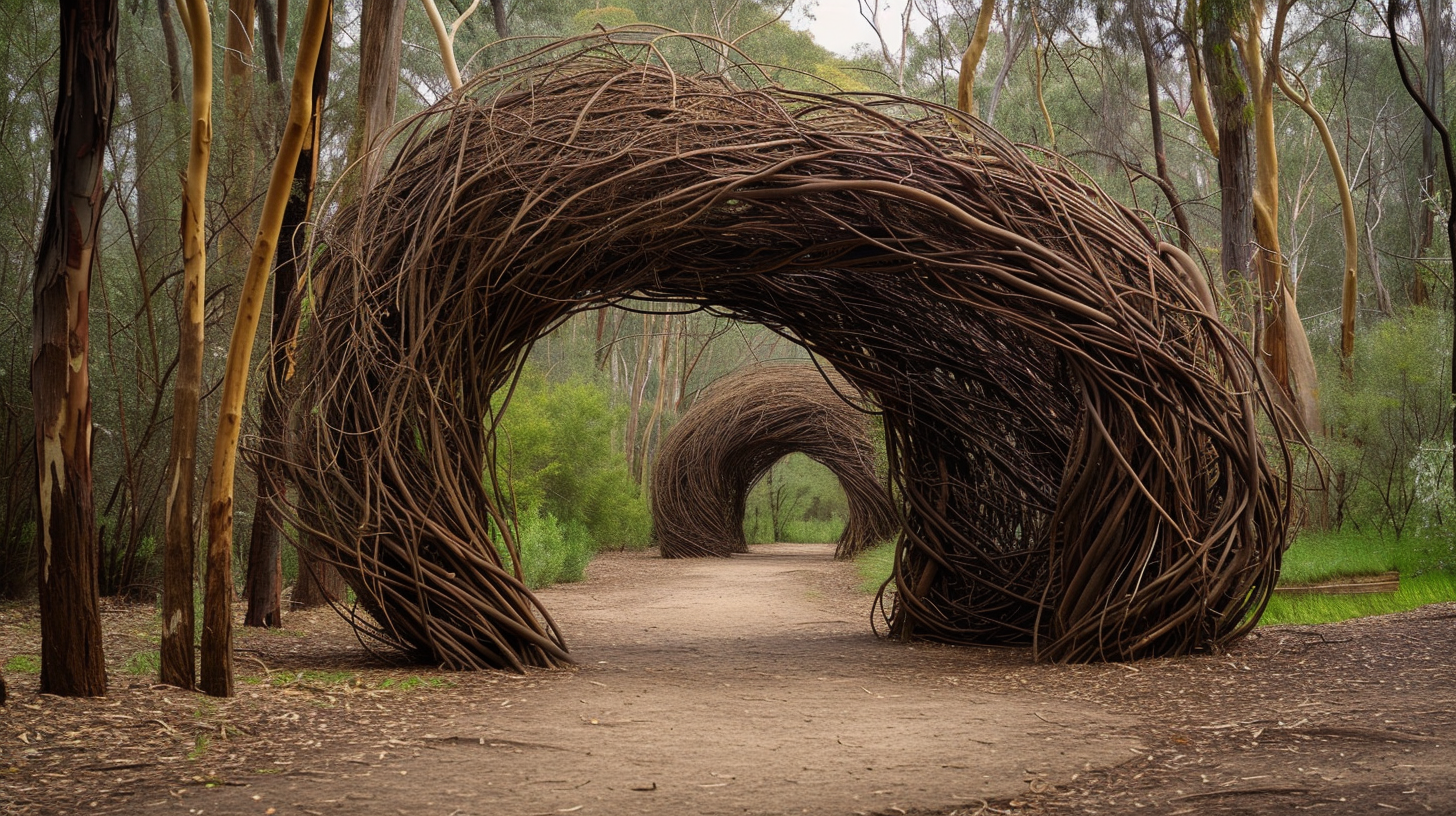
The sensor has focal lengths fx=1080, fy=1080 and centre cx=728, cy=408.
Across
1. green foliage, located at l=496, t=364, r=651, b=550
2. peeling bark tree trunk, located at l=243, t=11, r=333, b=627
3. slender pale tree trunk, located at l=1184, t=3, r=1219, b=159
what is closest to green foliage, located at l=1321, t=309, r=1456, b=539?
slender pale tree trunk, located at l=1184, t=3, r=1219, b=159

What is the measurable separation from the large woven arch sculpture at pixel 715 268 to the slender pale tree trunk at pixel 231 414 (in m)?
0.79

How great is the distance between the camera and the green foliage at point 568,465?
13.2 meters

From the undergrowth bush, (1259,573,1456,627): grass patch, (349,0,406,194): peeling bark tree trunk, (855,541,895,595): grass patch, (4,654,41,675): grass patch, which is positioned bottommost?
(855,541,895,595): grass patch

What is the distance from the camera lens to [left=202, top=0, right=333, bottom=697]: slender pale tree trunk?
3596 mm

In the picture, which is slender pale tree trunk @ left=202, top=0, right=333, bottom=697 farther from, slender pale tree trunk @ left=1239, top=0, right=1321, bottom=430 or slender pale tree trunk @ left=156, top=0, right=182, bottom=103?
slender pale tree trunk @ left=1239, top=0, right=1321, bottom=430

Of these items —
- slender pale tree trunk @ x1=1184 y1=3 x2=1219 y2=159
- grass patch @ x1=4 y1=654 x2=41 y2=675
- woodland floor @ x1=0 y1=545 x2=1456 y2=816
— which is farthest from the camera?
slender pale tree trunk @ x1=1184 y1=3 x2=1219 y2=159

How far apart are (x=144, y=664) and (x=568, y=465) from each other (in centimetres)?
1054

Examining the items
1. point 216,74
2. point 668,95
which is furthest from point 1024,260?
point 216,74

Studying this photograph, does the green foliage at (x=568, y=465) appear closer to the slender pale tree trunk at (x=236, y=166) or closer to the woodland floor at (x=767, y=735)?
the slender pale tree trunk at (x=236, y=166)

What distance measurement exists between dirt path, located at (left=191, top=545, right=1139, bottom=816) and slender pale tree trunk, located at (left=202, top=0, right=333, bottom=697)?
827 millimetres

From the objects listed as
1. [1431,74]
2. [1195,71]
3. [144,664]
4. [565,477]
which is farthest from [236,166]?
[1431,74]

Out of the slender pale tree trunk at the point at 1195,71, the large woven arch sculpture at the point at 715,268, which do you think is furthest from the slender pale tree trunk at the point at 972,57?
the large woven arch sculpture at the point at 715,268

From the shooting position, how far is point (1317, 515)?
37.1ft

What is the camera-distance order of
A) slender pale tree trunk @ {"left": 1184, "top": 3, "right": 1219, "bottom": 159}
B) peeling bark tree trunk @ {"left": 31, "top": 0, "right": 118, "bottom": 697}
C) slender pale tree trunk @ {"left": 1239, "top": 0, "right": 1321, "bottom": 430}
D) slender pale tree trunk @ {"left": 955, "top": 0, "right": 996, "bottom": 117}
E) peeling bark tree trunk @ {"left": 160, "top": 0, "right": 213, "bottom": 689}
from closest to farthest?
peeling bark tree trunk @ {"left": 31, "top": 0, "right": 118, "bottom": 697} → peeling bark tree trunk @ {"left": 160, "top": 0, "right": 213, "bottom": 689} → slender pale tree trunk @ {"left": 1184, "top": 3, "right": 1219, "bottom": 159} → slender pale tree trunk @ {"left": 1239, "top": 0, "right": 1321, "bottom": 430} → slender pale tree trunk @ {"left": 955, "top": 0, "right": 996, "bottom": 117}
